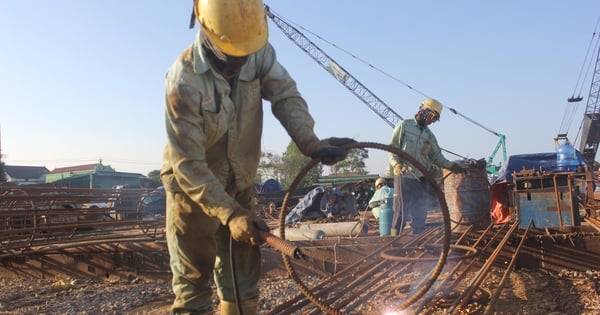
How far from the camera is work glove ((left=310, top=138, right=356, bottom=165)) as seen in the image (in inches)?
93.4

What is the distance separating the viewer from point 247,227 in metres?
2.02

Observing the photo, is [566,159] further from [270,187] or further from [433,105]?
[270,187]

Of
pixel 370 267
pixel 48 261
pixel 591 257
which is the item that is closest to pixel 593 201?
pixel 591 257

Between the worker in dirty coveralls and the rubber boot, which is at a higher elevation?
the worker in dirty coveralls

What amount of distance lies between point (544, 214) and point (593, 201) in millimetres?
2275

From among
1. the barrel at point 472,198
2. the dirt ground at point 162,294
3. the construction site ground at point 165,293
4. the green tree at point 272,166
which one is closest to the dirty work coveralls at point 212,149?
the construction site ground at point 165,293

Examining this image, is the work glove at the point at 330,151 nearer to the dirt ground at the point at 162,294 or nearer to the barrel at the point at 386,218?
the dirt ground at the point at 162,294

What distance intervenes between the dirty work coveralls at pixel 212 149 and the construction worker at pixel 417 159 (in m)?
3.39

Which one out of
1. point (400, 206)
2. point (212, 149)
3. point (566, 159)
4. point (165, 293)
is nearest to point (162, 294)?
point (165, 293)

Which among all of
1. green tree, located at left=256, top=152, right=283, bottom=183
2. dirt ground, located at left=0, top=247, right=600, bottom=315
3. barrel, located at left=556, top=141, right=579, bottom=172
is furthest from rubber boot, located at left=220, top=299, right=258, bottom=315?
green tree, located at left=256, top=152, right=283, bottom=183

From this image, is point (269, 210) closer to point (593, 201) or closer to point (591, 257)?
point (593, 201)

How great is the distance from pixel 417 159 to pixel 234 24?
4.33 meters

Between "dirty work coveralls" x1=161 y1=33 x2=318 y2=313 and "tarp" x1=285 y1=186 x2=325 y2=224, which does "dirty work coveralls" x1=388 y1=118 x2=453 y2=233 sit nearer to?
"dirty work coveralls" x1=161 y1=33 x2=318 y2=313

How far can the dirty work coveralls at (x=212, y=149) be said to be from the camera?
7.67ft
